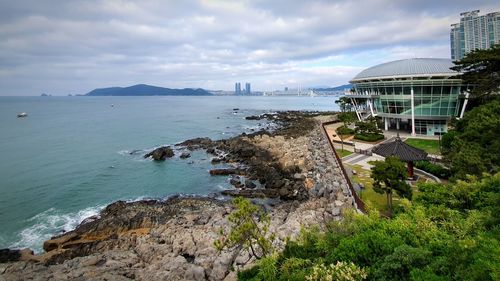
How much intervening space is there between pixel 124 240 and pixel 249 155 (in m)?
26.4

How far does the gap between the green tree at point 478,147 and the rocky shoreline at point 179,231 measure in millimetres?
7663

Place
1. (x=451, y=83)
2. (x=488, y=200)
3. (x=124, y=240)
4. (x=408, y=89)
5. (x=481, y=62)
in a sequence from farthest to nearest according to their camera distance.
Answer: (x=408, y=89)
(x=451, y=83)
(x=481, y=62)
(x=124, y=240)
(x=488, y=200)

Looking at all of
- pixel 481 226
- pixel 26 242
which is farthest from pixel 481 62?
pixel 26 242

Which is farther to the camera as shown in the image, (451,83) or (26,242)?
(451,83)

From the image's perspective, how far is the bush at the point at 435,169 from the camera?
2618cm

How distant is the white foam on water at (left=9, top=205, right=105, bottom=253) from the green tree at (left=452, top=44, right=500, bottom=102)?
41.9m

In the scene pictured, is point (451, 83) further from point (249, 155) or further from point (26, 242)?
point (26, 242)

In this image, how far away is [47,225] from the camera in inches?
1048

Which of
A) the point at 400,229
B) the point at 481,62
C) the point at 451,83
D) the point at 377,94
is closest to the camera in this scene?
the point at 400,229

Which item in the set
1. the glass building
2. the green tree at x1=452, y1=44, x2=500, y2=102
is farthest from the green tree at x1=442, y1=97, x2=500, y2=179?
the glass building

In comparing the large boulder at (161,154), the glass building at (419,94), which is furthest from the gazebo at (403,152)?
the large boulder at (161,154)

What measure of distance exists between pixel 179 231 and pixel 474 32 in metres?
114

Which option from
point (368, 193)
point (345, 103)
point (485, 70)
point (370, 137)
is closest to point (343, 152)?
point (370, 137)

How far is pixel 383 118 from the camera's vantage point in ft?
173
